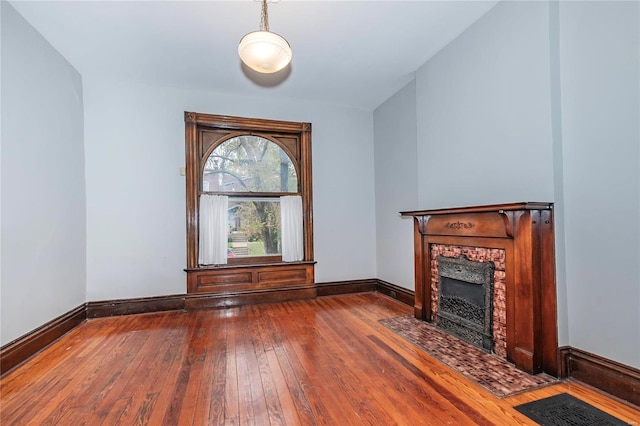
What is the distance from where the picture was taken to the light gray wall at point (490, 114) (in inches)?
87.5

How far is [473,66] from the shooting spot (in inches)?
110

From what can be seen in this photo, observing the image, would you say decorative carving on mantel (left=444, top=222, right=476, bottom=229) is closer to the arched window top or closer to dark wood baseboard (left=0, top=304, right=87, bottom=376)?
the arched window top

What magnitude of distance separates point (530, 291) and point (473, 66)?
2.00 metres

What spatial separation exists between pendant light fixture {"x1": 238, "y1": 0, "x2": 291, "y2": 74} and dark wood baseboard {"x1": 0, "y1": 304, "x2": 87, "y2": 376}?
2.84m

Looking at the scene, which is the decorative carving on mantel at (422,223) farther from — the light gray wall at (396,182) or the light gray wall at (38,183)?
the light gray wall at (38,183)

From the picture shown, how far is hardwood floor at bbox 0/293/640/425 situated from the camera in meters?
1.71

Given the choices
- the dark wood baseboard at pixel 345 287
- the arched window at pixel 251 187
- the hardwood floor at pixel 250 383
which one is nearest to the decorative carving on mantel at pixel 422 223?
the hardwood floor at pixel 250 383

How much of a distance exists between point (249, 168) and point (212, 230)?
101 centimetres

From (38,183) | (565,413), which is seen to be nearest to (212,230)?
(38,183)

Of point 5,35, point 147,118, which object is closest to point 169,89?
point 147,118

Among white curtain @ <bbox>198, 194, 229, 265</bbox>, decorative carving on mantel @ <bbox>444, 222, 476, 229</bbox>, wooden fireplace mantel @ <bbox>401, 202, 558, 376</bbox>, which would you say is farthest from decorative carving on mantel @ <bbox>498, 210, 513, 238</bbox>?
white curtain @ <bbox>198, 194, 229, 265</bbox>

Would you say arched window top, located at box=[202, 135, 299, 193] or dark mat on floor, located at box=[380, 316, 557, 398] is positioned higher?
arched window top, located at box=[202, 135, 299, 193]

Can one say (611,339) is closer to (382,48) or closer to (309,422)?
(309,422)

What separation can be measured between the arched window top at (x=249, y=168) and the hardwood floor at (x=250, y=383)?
1962mm
